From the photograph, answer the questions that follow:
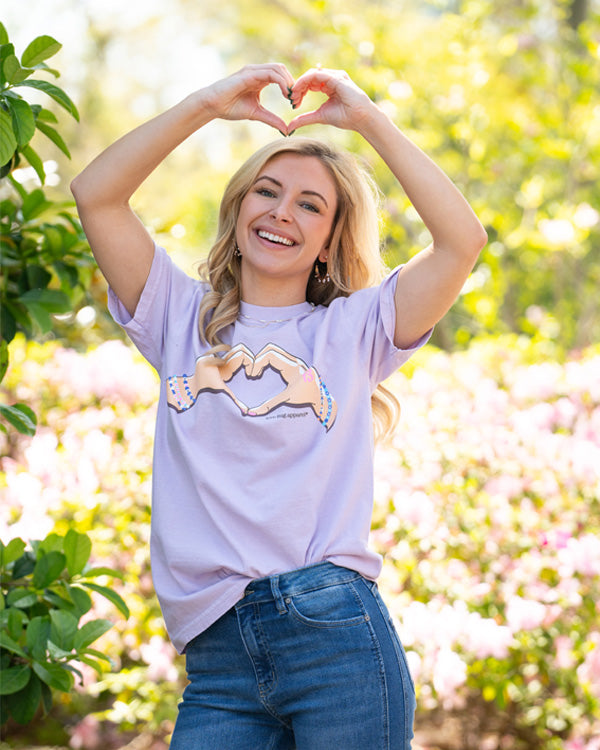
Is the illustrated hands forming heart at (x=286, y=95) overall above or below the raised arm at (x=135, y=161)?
above

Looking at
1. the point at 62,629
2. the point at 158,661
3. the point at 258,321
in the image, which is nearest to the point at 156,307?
the point at 258,321

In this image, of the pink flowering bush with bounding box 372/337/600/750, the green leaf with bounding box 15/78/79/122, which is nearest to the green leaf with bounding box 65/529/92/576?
the green leaf with bounding box 15/78/79/122

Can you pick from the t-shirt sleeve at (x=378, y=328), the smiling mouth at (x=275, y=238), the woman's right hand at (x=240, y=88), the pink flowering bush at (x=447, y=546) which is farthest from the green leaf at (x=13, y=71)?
the pink flowering bush at (x=447, y=546)

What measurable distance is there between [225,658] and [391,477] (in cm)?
133

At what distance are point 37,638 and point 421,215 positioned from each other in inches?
41.6

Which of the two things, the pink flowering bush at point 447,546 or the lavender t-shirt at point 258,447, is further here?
the pink flowering bush at point 447,546

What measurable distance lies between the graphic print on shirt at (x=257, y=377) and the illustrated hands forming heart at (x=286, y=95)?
0.44 metres

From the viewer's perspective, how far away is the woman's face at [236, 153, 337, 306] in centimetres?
169

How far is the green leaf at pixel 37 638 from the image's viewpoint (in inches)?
60.6

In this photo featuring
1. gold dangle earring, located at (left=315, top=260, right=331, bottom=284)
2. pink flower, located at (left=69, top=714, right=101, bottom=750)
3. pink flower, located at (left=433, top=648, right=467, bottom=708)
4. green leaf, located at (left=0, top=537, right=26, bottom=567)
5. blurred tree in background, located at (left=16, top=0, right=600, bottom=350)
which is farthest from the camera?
blurred tree in background, located at (left=16, top=0, right=600, bottom=350)

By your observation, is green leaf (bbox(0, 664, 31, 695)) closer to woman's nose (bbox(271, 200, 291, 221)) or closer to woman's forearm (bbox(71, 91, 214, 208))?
woman's forearm (bbox(71, 91, 214, 208))

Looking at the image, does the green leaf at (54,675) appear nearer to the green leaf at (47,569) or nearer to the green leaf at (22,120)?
the green leaf at (47,569)

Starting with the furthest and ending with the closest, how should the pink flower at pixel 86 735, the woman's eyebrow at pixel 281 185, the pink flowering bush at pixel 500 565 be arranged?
1. the pink flower at pixel 86 735
2. the pink flowering bush at pixel 500 565
3. the woman's eyebrow at pixel 281 185

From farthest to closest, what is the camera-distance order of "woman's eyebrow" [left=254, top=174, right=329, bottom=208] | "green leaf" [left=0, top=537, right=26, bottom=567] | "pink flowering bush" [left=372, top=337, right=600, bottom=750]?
"pink flowering bush" [left=372, top=337, right=600, bottom=750] → "woman's eyebrow" [left=254, top=174, right=329, bottom=208] → "green leaf" [left=0, top=537, right=26, bottom=567]
